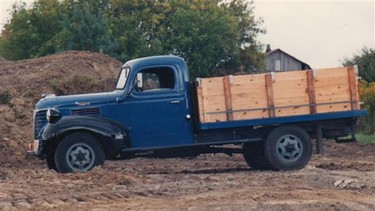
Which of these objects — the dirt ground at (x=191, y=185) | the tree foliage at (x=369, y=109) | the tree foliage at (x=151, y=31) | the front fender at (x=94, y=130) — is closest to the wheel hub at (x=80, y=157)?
the front fender at (x=94, y=130)

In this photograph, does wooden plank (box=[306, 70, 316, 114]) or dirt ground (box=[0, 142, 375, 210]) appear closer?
dirt ground (box=[0, 142, 375, 210])

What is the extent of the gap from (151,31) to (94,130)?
43843mm

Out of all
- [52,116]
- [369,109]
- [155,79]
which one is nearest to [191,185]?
[155,79]

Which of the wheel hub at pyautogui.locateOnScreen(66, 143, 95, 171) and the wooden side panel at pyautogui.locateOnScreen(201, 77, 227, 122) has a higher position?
the wooden side panel at pyautogui.locateOnScreen(201, 77, 227, 122)

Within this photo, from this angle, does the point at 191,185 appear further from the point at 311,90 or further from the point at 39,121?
the point at 39,121

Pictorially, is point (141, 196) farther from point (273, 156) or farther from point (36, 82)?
point (36, 82)

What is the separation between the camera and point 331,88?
1959 cm

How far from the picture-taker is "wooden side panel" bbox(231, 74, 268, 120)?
19.2 metres

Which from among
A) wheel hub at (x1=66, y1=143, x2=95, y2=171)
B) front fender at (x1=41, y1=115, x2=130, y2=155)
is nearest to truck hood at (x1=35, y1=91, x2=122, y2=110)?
front fender at (x1=41, y1=115, x2=130, y2=155)

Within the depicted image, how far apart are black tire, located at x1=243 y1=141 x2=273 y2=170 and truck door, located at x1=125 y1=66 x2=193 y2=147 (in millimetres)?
1669

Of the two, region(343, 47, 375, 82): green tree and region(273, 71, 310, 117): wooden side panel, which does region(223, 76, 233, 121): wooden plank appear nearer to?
region(273, 71, 310, 117): wooden side panel

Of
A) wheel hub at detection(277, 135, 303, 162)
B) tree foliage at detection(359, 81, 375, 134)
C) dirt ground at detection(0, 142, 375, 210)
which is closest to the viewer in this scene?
dirt ground at detection(0, 142, 375, 210)

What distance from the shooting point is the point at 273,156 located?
19.5m

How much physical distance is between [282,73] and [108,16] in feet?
141
